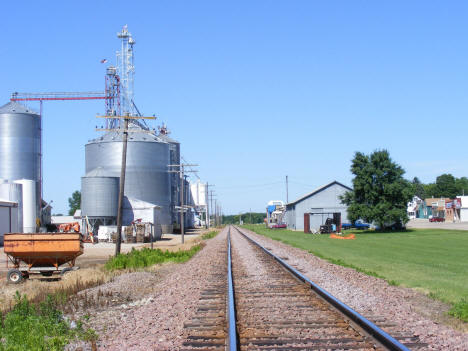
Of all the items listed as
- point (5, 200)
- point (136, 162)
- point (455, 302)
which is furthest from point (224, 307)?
point (136, 162)

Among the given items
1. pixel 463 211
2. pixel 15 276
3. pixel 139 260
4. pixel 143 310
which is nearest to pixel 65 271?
pixel 15 276

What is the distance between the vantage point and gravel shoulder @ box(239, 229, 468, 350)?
27.8 ft

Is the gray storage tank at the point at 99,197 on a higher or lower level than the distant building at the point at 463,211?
higher

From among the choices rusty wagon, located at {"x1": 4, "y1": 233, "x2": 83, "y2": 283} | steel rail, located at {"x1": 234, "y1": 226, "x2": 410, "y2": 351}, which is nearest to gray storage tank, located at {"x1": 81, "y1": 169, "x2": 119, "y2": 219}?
rusty wagon, located at {"x1": 4, "y1": 233, "x2": 83, "y2": 283}

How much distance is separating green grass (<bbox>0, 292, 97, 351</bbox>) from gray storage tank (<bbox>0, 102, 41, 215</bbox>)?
60.4 m

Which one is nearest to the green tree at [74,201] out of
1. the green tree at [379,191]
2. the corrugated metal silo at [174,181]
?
the corrugated metal silo at [174,181]

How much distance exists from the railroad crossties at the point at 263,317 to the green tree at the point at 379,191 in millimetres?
44988

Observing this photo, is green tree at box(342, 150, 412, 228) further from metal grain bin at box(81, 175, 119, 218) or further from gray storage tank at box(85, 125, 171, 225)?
gray storage tank at box(85, 125, 171, 225)

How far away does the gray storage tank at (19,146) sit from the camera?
68.4 metres

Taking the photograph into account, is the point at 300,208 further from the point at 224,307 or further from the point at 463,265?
the point at 224,307

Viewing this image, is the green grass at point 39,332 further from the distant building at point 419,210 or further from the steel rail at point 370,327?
the distant building at point 419,210

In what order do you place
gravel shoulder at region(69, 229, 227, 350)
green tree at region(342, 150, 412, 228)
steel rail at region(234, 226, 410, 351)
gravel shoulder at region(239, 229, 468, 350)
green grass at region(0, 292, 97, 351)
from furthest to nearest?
green tree at region(342, 150, 412, 228)
gravel shoulder at region(69, 229, 227, 350)
gravel shoulder at region(239, 229, 468, 350)
green grass at region(0, 292, 97, 351)
steel rail at region(234, 226, 410, 351)

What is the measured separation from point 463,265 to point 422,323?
12.3m

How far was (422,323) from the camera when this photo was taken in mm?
9484
